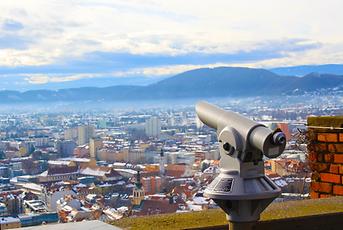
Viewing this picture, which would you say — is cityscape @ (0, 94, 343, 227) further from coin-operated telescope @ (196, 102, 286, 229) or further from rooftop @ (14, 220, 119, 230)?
rooftop @ (14, 220, 119, 230)

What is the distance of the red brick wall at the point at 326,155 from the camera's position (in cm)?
440

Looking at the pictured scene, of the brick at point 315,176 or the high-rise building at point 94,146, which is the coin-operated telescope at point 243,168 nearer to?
the brick at point 315,176

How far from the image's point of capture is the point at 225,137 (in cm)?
231

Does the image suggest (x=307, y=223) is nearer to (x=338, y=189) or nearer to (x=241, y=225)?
(x=241, y=225)

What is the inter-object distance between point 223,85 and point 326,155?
532 cm

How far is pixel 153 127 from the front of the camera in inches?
351

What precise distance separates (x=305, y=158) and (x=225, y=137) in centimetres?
280

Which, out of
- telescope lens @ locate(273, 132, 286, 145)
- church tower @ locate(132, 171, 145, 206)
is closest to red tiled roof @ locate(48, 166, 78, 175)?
church tower @ locate(132, 171, 145, 206)

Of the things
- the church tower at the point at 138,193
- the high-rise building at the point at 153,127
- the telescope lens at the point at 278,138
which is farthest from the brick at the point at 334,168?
the high-rise building at the point at 153,127

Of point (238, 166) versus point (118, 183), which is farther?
point (118, 183)

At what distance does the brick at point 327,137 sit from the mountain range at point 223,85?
3.38 metres

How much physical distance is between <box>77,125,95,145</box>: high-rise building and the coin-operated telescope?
630cm

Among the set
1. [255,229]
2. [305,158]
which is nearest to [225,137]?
[255,229]

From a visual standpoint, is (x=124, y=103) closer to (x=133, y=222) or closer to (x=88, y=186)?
(x=88, y=186)
